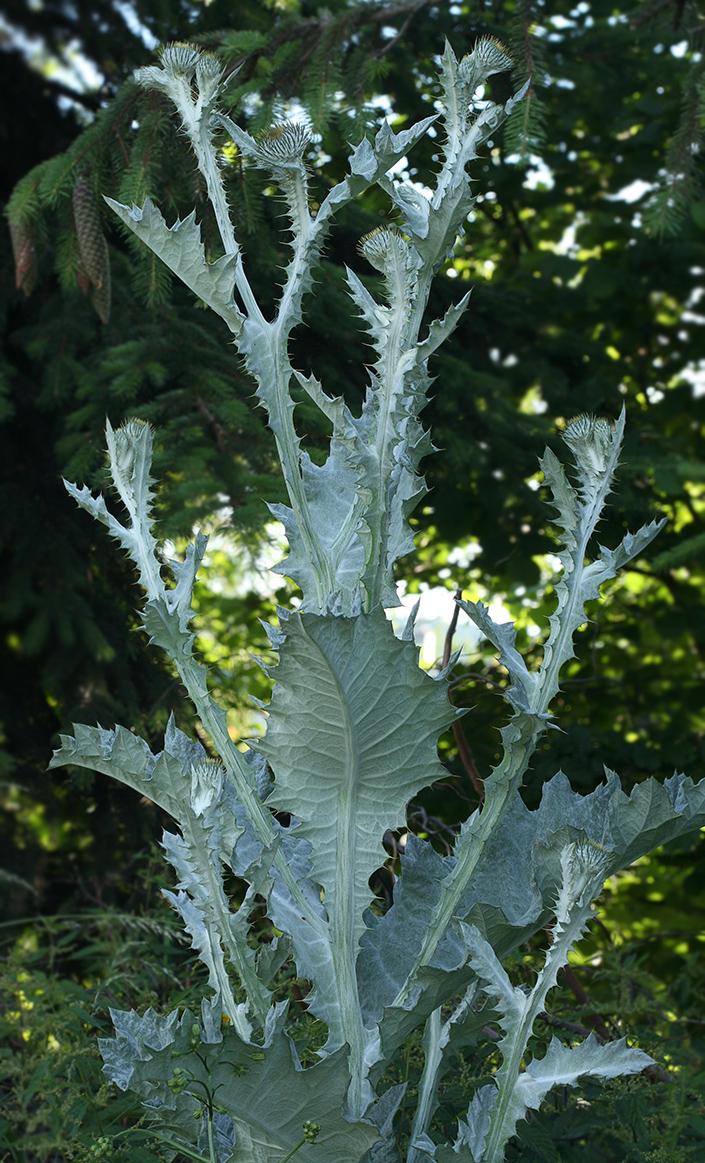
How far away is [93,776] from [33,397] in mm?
1214

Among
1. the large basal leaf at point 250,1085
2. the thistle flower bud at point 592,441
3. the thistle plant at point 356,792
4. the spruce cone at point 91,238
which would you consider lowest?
the large basal leaf at point 250,1085

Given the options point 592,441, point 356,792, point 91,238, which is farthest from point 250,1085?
point 91,238

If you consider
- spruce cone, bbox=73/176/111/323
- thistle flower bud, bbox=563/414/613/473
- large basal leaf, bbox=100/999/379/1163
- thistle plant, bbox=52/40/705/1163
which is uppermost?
spruce cone, bbox=73/176/111/323

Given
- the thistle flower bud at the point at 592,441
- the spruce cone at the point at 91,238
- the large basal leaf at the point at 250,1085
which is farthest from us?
the spruce cone at the point at 91,238

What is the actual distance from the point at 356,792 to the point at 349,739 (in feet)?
0.25

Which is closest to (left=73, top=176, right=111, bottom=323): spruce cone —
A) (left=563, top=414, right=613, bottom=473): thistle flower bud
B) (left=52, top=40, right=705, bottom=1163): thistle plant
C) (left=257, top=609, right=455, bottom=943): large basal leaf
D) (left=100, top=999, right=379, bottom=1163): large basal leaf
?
(left=52, top=40, right=705, bottom=1163): thistle plant

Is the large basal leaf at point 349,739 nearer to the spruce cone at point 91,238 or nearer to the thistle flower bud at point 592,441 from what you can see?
the thistle flower bud at point 592,441

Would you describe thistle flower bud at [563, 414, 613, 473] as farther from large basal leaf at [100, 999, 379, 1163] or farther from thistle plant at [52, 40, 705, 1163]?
large basal leaf at [100, 999, 379, 1163]

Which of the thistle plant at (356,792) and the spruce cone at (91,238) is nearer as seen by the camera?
the thistle plant at (356,792)

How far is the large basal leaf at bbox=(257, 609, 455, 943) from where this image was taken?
0.87m

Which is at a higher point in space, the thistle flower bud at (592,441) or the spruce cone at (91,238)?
the spruce cone at (91,238)

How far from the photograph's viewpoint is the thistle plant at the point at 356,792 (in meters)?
0.89

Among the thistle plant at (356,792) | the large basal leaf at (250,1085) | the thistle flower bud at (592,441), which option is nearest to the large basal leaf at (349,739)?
the thistle plant at (356,792)

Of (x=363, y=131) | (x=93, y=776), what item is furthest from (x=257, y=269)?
(x=93, y=776)
